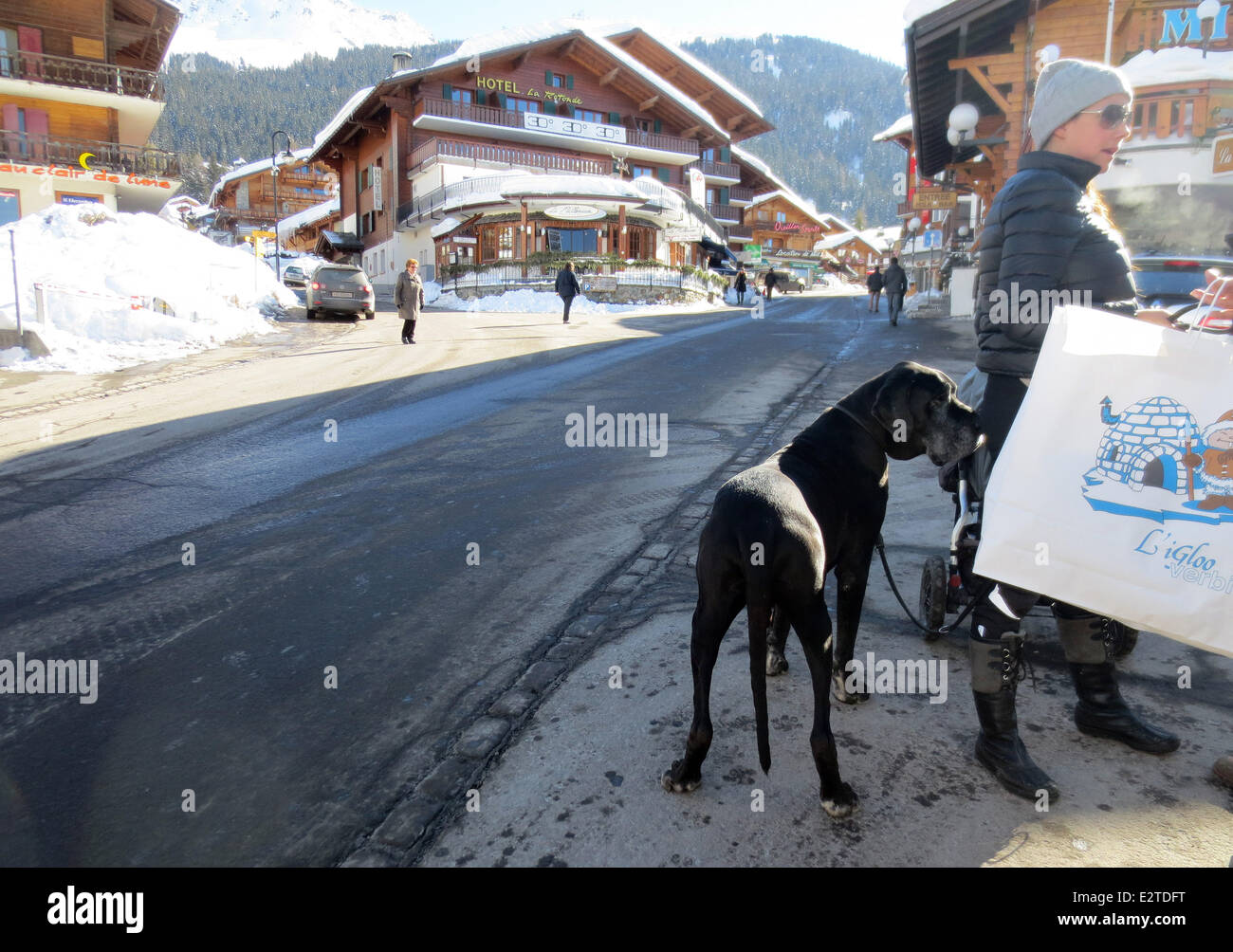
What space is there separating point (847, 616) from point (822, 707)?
70cm

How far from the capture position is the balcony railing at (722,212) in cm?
5906

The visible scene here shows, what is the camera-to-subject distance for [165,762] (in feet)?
9.18

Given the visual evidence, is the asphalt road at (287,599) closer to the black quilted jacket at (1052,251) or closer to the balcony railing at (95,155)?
the black quilted jacket at (1052,251)

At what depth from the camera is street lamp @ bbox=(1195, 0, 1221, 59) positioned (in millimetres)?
15070

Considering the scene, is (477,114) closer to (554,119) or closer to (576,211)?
(554,119)

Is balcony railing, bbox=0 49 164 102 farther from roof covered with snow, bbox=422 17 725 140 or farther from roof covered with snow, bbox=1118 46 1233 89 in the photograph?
roof covered with snow, bbox=1118 46 1233 89

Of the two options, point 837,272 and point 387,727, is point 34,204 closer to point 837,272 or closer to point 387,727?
point 387,727

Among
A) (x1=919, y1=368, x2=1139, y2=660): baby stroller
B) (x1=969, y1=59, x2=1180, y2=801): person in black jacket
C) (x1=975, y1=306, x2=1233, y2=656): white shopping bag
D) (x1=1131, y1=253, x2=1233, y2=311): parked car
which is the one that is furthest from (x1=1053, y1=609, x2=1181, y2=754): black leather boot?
(x1=1131, y1=253, x2=1233, y2=311): parked car

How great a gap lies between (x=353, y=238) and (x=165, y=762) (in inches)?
2272

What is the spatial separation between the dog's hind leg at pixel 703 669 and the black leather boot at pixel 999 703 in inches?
34.0

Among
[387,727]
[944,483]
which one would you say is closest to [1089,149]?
[944,483]

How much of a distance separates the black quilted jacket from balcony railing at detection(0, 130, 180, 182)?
34313 mm

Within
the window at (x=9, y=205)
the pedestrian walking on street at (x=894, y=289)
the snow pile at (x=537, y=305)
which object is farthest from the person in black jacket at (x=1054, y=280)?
the window at (x=9, y=205)
